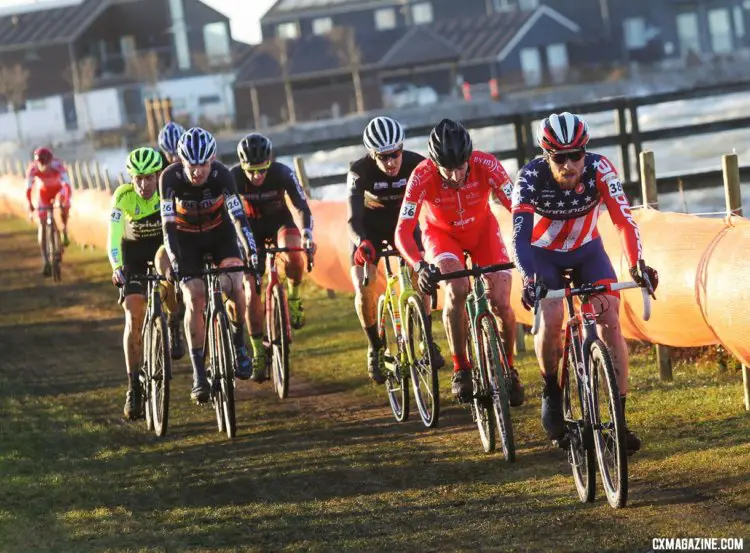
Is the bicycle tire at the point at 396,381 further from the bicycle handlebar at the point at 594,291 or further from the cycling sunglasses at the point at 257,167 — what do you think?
the bicycle handlebar at the point at 594,291

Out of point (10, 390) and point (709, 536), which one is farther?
point (10, 390)

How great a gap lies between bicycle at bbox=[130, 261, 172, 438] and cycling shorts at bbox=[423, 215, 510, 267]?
2399 mm

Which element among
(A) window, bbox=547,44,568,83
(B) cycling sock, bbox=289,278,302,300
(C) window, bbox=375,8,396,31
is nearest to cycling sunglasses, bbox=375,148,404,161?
(B) cycling sock, bbox=289,278,302,300

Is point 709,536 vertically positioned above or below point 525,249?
below

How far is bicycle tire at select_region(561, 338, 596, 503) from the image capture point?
7.95m

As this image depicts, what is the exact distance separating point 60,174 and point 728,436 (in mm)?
16927

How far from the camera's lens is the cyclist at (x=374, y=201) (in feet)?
36.3

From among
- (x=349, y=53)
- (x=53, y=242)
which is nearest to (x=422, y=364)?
(x=53, y=242)

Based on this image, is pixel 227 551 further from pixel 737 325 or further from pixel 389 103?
pixel 389 103

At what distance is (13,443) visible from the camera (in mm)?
11898

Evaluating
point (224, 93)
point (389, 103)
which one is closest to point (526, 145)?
point (389, 103)

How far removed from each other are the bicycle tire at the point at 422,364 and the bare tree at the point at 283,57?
79.4 m

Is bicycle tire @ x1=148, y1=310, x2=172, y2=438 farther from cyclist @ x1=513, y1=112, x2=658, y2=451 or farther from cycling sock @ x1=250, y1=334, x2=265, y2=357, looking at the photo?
cyclist @ x1=513, y1=112, x2=658, y2=451

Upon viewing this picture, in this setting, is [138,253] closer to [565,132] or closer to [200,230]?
[200,230]
